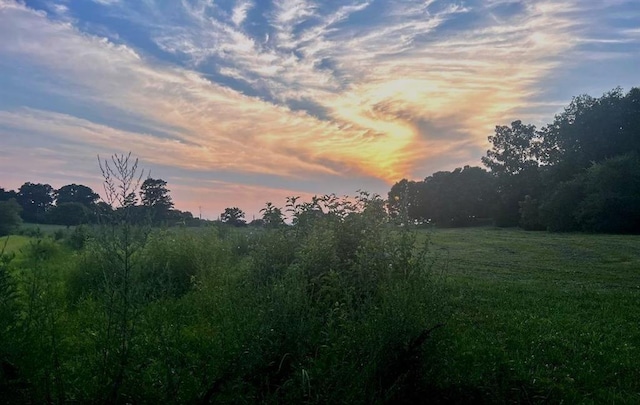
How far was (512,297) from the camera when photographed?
10.9 meters

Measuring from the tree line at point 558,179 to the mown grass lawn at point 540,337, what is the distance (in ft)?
37.6

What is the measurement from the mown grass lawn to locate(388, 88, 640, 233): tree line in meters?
11.5

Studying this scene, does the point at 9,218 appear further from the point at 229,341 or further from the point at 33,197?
the point at 229,341

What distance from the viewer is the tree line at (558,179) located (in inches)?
1352

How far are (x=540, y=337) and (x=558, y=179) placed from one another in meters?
39.0

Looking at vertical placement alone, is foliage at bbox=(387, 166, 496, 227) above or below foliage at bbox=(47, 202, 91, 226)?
above

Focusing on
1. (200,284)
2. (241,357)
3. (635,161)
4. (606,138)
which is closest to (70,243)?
(200,284)

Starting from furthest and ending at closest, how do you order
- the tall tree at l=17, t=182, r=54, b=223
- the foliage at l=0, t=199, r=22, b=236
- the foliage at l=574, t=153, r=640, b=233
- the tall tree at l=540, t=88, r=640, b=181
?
the tall tree at l=540, t=88, r=640, b=181, the foliage at l=574, t=153, r=640, b=233, the tall tree at l=17, t=182, r=54, b=223, the foliage at l=0, t=199, r=22, b=236

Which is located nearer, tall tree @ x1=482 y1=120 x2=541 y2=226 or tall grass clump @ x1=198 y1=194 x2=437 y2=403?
tall grass clump @ x1=198 y1=194 x2=437 y2=403

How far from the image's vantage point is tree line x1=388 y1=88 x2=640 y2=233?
113 ft

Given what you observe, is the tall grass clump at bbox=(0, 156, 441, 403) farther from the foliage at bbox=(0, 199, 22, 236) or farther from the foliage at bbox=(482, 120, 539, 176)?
the foliage at bbox=(482, 120, 539, 176)

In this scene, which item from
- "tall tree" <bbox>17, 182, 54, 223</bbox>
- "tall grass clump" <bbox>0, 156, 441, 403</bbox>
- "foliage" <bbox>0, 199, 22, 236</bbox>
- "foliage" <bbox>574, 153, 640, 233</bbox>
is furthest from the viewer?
"foliage" <bbox>574, 153, 640, 233</bbox>

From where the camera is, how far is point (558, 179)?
42688mm

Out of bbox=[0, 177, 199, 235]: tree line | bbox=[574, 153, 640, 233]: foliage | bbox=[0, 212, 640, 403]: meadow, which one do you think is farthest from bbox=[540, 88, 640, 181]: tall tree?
bbox=[0, 177, 199, 235]: tree line
